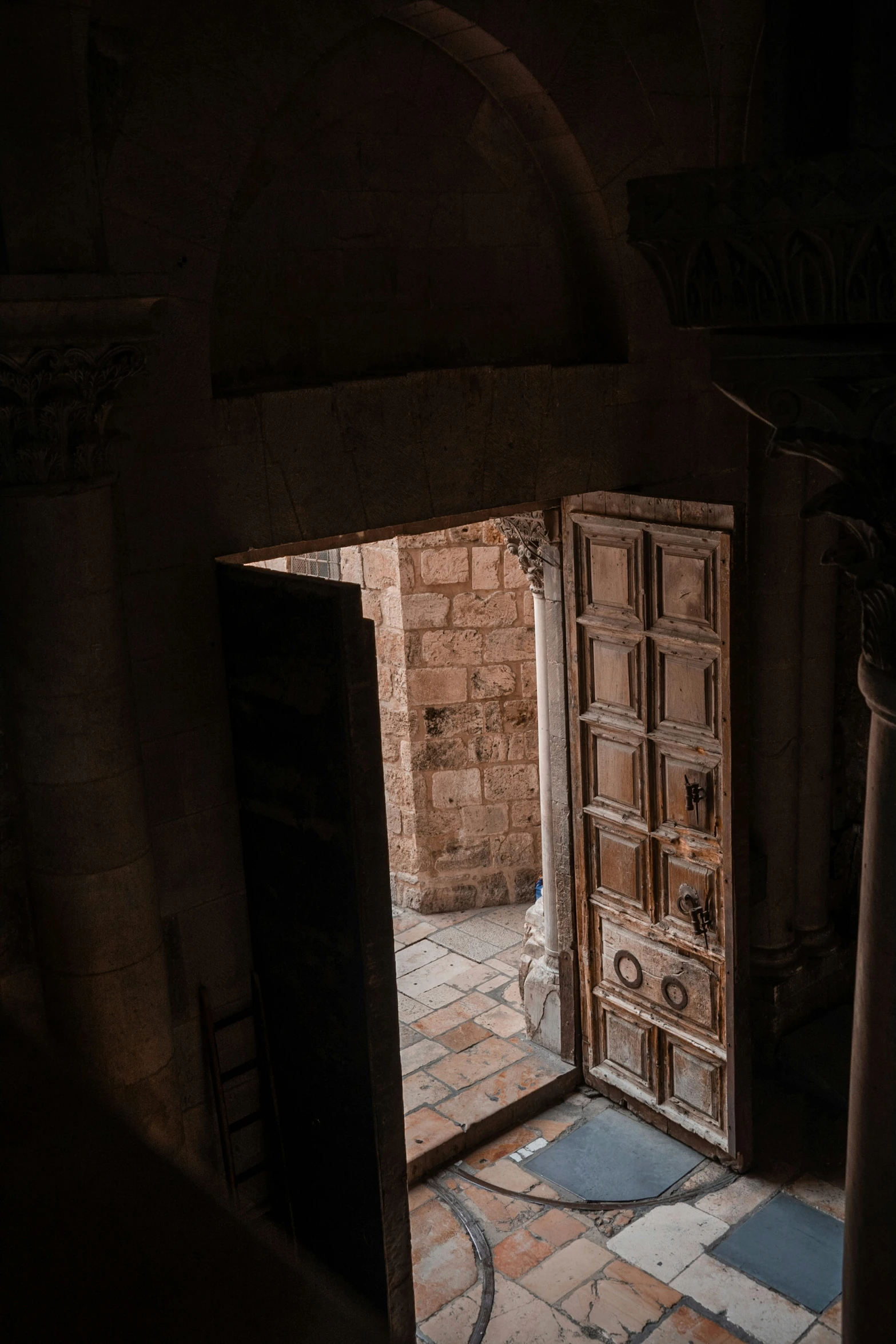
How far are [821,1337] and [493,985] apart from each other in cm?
309

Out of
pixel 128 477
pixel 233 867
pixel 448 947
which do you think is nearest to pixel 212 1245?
pixel 128 477

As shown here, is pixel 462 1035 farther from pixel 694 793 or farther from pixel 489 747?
pixel 694 793

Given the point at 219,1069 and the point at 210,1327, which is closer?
the point at 210,1327

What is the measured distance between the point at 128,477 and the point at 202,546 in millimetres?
350

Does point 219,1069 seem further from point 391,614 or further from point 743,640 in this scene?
point 391,614

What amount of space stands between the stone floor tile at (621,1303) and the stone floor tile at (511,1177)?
66 centimetres

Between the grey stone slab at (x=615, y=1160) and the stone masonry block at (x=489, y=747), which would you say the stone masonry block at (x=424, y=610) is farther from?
the grey stone slab at (x=615, y=1160)

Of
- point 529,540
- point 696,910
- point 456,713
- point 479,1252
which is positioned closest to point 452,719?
point 456,713

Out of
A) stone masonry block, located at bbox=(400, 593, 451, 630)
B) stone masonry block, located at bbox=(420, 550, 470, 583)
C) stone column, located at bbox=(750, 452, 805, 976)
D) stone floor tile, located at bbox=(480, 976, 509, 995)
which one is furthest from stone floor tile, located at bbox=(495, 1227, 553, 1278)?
stone masonry block, located at bbox=(420, 550, 470, 583)

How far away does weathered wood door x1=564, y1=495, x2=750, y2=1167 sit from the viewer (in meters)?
5.33

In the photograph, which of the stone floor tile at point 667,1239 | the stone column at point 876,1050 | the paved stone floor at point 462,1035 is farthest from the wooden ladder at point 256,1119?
the stone column at point 876,1050

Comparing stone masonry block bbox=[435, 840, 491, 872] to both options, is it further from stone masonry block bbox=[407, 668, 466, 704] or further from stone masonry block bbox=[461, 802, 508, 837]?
stone masonry block bbox=[407, 668, 466, 704]

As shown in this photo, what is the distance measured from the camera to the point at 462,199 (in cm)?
488

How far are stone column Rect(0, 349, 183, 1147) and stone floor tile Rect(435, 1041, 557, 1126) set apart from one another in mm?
2453
